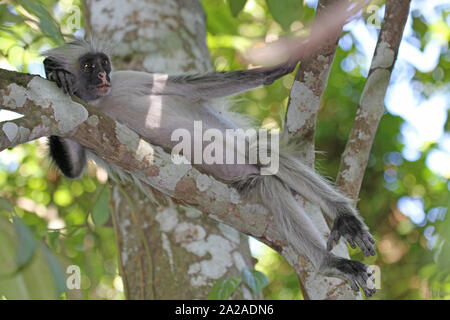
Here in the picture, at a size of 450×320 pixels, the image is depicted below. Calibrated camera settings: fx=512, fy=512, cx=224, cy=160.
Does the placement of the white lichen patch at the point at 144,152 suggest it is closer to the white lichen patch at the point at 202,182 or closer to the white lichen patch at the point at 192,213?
the white lichen patch at the point at 202,182

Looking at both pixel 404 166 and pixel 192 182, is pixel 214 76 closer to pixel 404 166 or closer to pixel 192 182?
pixel 192 182

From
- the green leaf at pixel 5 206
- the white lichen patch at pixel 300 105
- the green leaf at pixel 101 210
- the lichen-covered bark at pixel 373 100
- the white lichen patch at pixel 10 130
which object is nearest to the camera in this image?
the green leaf at pixel 5 206

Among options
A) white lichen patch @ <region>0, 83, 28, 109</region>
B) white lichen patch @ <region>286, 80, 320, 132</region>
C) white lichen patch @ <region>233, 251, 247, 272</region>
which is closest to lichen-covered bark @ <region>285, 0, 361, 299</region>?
white lichen patch @ <region>286, 80, 320, 132</region>

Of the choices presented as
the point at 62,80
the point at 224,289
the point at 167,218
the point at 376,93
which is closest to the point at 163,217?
the point at 167,218

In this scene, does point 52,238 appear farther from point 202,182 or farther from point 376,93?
point 376,93

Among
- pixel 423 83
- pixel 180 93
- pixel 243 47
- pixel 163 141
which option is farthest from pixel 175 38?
pixel 423 83

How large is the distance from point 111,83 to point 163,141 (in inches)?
20.6

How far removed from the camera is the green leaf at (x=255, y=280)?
2.74 m

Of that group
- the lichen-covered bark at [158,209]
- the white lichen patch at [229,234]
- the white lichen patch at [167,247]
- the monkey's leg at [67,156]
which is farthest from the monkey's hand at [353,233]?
the monkey's leg at [67,156]

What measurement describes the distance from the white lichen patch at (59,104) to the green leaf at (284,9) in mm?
1100

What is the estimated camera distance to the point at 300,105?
2.66m

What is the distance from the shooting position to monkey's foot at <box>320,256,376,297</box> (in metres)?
2.58

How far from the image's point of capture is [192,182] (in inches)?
95.4

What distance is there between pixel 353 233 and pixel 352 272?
21cm
